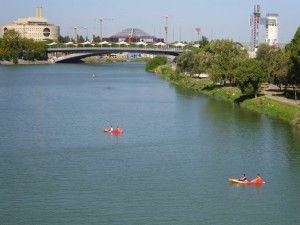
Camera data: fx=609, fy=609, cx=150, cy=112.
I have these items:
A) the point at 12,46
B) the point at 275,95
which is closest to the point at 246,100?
the point at 275,95

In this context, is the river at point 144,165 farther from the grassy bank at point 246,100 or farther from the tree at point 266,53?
the tree at point 266,53

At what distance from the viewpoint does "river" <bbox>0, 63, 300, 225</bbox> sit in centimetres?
2253

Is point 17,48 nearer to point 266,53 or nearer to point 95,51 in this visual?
point 95,51

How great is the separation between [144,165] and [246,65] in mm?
24817

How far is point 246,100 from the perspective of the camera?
2050 inches

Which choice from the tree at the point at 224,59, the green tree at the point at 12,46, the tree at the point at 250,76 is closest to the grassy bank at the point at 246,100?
the tree at the point at 250,76

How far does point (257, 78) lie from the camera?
5081 centimetres

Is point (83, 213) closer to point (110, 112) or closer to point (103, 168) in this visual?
point (103, 168)

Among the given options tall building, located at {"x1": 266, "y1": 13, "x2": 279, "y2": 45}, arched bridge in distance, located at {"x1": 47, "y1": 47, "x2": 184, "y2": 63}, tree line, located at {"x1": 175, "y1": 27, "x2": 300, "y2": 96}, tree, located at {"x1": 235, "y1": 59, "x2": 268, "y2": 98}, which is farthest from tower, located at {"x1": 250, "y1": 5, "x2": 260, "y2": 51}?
tree, located at {"x1": 235, "y1": 59, "x2": 268, "y2": 98}

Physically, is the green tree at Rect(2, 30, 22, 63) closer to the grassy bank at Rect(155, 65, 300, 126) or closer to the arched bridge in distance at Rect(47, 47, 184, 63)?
the arched bridge in distance at Rect(47, 47, 184, 63)

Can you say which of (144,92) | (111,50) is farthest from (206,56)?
(111,50)

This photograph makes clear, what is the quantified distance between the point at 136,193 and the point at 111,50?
102077mm

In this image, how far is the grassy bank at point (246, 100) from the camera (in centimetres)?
4354

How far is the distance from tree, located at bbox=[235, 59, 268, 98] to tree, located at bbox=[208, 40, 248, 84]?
8.07 m
